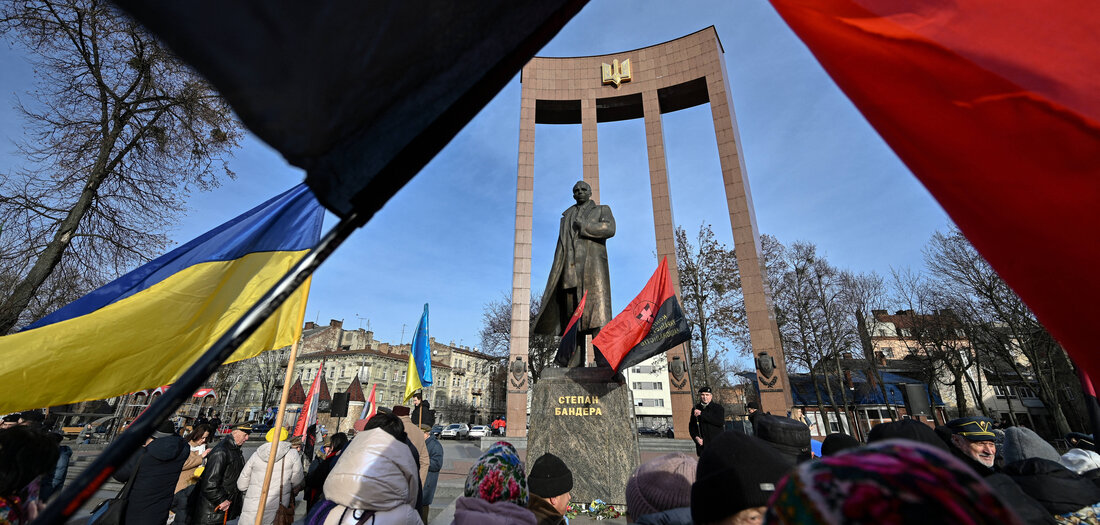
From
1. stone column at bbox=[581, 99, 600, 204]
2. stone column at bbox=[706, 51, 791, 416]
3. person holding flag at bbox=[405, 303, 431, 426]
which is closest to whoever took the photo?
person holding flag at bbox=[405, 303, 431, 426]

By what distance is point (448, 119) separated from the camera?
1046mm

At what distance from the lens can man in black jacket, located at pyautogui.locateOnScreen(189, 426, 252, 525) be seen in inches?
210

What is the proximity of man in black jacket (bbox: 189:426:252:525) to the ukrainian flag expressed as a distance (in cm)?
354

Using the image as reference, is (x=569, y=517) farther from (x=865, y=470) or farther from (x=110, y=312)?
(x=865, y=470)

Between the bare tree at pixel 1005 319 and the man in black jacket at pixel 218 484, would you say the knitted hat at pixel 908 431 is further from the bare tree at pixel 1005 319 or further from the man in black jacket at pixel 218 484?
the bare tree at pixel 1005 319

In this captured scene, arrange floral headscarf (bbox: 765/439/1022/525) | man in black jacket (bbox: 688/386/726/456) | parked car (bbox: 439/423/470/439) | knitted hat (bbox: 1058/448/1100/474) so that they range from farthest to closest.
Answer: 1. parked car (bbox: 439/423/470/439)
2. man in black jacket (bbox: 688/386/726/456)
3. knitted hat (bbox: 1058/448/1100/474)
4. floral headscarf (bbox: 765/439/1022/525)

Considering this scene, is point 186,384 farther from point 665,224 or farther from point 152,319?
point 665,224

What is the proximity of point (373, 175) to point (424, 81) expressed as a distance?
0.73 feet

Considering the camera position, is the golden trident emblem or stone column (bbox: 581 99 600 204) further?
the golden trident emblem

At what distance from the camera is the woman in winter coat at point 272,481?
15.9ft

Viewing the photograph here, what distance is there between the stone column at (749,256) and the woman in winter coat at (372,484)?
1559 centimetres

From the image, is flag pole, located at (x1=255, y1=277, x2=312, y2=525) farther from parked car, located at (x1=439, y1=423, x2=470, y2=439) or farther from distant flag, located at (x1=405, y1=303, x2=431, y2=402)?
parked car, located at (x1=439, y1=423, x2=470, y2=439)

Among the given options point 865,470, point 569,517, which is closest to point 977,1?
point 865,470

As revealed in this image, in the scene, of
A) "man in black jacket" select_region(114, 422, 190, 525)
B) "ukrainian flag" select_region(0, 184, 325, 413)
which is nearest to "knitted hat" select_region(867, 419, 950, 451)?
"ukrainian flag" select_region(0, 184, 325, 413)
